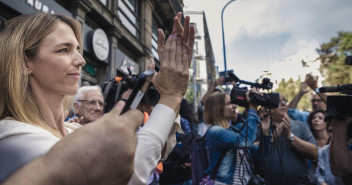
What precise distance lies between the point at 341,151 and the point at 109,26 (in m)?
8.58

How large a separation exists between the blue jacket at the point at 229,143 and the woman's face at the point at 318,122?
1539 millimetres

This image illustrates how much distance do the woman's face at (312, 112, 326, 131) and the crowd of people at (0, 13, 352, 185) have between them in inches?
39.2

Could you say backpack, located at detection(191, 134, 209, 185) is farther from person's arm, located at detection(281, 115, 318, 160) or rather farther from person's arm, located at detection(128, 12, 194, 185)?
person's arm, located at detection(128, 12, 194, 185)

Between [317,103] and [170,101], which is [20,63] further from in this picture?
[317,103]

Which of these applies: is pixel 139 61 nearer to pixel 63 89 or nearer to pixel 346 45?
pixel 63 89

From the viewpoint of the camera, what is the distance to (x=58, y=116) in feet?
4.08

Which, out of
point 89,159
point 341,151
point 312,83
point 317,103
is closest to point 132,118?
point 89,159

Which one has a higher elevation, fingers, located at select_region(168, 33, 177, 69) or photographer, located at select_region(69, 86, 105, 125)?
fingers, located at select_region(168, 33, 177, 69)

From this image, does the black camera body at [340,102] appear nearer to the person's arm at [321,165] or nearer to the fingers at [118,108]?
the person's arm at [321,165]

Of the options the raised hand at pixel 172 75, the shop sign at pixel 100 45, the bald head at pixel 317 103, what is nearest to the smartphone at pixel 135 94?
the raised hand at pixel 172 75

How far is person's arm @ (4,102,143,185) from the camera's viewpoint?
0.45 m

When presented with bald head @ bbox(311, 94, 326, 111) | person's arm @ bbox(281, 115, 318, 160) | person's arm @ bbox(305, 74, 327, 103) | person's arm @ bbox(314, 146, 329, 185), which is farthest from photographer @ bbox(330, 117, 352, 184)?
bald head @ bbox(311, 94, 326, 111)

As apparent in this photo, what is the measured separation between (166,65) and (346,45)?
19.1 metres

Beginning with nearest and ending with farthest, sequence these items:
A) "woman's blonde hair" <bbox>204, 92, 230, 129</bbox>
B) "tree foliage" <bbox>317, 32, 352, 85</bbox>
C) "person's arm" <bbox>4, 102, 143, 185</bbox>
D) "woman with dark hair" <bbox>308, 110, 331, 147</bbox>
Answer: "person's arm" <bbox>4, 102, 143, 185</bbox> → "woman's blonde hair" <bbox>204, 92, 230, 129</bbox> → "woman with dark hair" <bbox>308, 110, 331, 147</bbox> → "tree foliage" <bbox>317, 32, 352, 85</bbox>
